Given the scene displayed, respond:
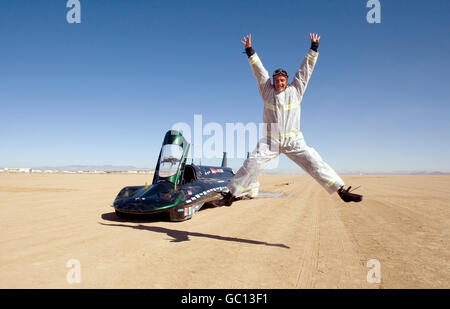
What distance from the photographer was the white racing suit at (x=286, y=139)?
14.2 ft

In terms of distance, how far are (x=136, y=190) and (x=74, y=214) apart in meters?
1.75

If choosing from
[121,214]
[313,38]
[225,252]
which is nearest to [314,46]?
[313,38]

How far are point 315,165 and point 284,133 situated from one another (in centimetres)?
76

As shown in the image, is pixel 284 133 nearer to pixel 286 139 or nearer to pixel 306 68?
pixel 286 139

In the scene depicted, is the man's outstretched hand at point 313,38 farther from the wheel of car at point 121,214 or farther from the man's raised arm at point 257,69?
the wheel of car at point 121,214

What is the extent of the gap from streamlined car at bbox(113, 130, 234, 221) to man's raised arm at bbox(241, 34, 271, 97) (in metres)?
3.17

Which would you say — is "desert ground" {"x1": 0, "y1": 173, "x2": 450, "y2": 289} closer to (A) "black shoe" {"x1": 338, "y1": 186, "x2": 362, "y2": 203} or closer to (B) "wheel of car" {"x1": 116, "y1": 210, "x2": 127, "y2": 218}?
(B) "wheel of car" {"x1": 116, "y1": 210, "x2": 127, "y2": 218}

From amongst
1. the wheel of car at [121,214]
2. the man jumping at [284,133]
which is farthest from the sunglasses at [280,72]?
the wheel of car at [121,214]

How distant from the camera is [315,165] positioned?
4.34 m

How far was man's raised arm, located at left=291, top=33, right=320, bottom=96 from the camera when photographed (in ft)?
13.9

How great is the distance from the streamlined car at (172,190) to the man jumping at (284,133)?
2109 mm

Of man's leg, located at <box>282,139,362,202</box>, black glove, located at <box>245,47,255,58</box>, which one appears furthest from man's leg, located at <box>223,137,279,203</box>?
black glove, located at <box>245,47,255,58</box>
